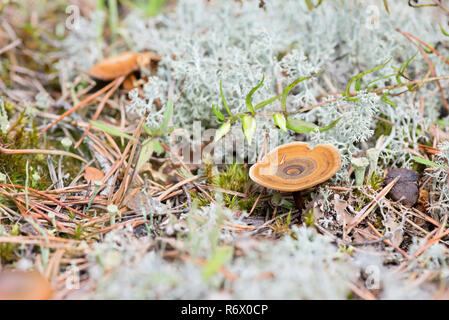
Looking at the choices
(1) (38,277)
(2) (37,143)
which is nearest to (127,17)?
(2) (37,143)

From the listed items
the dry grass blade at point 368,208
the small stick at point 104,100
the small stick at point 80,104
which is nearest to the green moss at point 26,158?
the small stick at point 80,104

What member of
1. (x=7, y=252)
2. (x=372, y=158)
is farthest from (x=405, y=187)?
(x=7, y=252)

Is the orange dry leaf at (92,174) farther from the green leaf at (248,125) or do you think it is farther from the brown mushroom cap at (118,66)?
the green leaf at (248,125)

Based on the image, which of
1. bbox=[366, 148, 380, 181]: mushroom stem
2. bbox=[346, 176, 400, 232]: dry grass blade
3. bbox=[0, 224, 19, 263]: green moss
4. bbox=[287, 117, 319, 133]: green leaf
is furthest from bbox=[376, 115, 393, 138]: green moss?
bbox=[0, 224, 19, 263]: green moss

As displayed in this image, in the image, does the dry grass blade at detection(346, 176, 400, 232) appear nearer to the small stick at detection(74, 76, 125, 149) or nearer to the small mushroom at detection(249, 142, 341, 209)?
the small mushroom at detection(249, 142, 341, 209)
